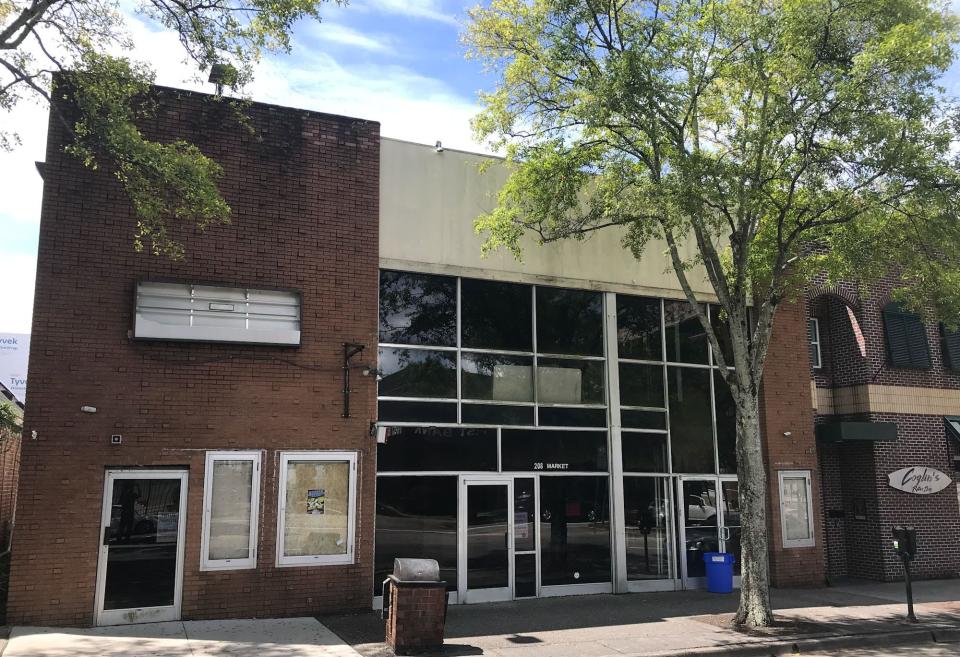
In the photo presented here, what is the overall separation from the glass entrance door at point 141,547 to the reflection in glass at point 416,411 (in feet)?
10.5

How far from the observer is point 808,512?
15.2m

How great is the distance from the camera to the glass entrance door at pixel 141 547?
399 inches

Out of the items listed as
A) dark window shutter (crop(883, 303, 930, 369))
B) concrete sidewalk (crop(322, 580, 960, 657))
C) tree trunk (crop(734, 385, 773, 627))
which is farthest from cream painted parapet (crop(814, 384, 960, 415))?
tree trunk (crop(734, 385, 773, 627))

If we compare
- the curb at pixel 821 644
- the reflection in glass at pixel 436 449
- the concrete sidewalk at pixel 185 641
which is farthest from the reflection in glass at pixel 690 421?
the concrete sidewalk at pixel 185 641

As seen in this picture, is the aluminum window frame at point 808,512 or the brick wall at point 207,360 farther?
the aluminum window frame at point 808,512

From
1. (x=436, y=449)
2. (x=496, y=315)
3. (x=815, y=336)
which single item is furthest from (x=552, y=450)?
(x=815, y=336)

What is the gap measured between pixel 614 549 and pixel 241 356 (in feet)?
24.4

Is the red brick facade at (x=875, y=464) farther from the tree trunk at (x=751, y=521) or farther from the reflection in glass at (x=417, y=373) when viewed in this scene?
the reflection in glass at (x=417, y=373)

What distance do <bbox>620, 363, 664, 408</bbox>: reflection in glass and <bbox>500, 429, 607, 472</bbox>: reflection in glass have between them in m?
0.96

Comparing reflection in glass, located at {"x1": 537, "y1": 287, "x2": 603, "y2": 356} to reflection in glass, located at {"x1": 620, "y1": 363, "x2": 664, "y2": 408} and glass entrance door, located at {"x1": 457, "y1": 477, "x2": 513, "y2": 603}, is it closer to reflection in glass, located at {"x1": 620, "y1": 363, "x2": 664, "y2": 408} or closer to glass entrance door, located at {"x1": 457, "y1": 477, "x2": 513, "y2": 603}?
reflection in glass, located at {"x1": 620, "y1": 363, "x2": 664, "y2": 408}

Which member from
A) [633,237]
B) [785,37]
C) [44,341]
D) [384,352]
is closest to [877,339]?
[633,237]

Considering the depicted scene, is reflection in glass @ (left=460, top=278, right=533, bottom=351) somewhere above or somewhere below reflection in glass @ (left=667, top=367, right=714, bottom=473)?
above

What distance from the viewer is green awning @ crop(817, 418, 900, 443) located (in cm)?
1562

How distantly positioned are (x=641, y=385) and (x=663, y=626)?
484cm
